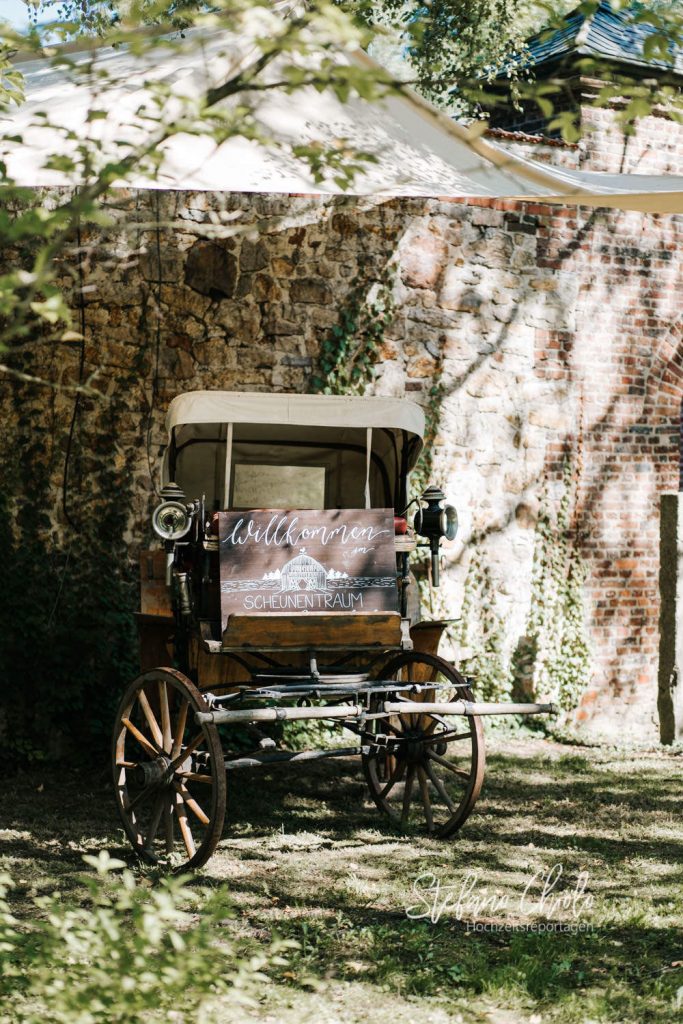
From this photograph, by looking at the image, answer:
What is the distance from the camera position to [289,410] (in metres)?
5.81

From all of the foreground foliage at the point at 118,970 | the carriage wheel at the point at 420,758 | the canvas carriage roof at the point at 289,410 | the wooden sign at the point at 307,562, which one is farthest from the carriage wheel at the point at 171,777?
the foreground foliage at the point at 118,970

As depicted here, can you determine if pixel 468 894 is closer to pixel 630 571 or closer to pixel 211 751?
pixel 211 751

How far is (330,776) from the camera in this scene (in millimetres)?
7012

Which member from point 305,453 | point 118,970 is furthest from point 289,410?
point 118,970

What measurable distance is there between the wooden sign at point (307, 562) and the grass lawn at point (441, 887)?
1200 millimetres

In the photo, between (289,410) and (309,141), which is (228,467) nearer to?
(289,410)

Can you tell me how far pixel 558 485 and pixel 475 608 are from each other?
1.24 meters

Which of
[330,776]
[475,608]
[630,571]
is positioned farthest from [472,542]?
[330,776]

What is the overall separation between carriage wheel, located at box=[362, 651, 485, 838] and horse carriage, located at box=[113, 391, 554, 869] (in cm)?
1

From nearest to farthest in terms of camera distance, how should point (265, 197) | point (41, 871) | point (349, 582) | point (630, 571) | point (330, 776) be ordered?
point (41, 871) → point (349, 582) → point (330, 776) → point (265, 197) → point (630, 571)

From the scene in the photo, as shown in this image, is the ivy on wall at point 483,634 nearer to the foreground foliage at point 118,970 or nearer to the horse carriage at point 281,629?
the horse carriage at point 281,629

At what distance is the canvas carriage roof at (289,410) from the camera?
574 centimetres

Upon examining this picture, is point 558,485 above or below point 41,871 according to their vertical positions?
above

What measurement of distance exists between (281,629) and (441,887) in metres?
1.33
